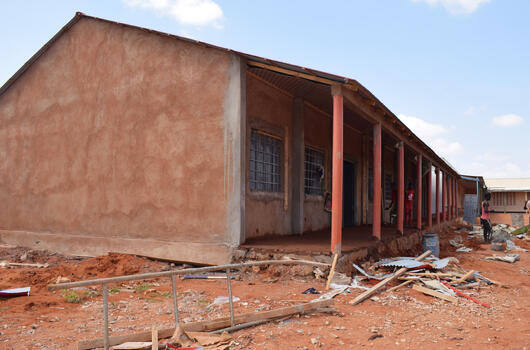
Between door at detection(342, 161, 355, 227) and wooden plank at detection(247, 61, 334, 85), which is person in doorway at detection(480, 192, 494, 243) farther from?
wooden plank at detection(247, 61, 334, 85)

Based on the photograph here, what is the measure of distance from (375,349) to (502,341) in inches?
51.6

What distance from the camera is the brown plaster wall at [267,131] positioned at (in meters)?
8.28

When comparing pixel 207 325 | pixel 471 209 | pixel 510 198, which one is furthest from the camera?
pixel 510 198

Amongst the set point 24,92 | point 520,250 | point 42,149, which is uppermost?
point 24,92

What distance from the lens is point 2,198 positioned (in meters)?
11.6

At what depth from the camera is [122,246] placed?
8.91 meters

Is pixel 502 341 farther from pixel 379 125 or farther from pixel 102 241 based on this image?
pixel 102 241

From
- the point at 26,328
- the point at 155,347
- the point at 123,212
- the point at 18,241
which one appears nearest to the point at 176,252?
the point at 123,212

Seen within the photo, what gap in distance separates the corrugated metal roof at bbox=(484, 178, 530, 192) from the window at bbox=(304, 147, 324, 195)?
85.8ft

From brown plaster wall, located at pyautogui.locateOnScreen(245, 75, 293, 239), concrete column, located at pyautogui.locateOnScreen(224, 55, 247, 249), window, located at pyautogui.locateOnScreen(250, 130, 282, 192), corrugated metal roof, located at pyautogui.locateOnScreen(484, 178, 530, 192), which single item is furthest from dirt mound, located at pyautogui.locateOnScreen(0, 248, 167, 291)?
corrugated metal roof, located at pyautogui.locateOnScreen(484, 178, 530, 192)

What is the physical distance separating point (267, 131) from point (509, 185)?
31.3 meters

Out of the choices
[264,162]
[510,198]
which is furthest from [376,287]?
[510,198]

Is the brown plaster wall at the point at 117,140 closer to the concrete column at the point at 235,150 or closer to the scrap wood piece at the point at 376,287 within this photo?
the concrete column at the point at 235,150

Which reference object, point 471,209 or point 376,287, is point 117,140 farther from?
point 471,209
